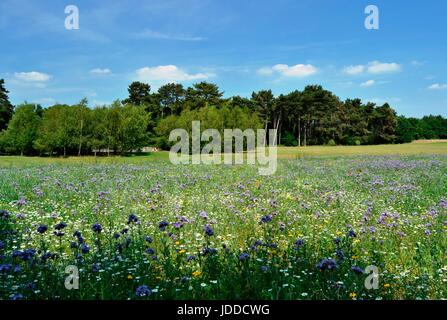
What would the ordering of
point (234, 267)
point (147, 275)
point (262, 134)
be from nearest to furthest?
point (147, 275) → point (234, 267) → point (262, 134)

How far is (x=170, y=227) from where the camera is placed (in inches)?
256

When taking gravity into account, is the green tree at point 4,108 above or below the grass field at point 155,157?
above

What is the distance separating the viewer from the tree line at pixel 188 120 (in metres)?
49.2

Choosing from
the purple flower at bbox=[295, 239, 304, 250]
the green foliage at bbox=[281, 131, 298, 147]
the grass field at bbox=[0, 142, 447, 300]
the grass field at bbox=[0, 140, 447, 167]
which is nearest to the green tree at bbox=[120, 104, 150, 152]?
Answer: the grass field at bbox=[0, 140, 447, 167]

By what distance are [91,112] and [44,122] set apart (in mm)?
6613

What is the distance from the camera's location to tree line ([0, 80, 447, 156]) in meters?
49.2

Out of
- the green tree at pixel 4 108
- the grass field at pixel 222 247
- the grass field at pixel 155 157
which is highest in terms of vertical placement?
the green tree at pixel 4 108

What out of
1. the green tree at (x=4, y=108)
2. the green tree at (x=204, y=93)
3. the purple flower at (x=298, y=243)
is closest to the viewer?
the purple flower at (x=298, y=243)

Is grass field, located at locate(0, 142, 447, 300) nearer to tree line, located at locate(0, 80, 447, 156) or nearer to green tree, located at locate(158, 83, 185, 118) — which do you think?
tree line, located at locate(0, 80, 447, 156)

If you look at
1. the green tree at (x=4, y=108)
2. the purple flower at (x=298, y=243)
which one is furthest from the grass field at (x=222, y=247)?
the green tree at (x=4, y=108)

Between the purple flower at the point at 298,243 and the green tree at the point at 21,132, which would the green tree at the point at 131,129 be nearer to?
the green tree at the point at 21,132

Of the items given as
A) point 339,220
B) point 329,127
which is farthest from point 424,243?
point 329,127

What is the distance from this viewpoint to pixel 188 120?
191 ft
